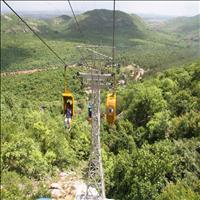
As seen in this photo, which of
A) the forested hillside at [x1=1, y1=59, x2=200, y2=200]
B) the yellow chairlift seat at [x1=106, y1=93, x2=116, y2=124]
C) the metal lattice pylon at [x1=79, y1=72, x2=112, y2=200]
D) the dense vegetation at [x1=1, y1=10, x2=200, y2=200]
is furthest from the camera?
the forested hillside at [x1=1, y1=59, x2=200, y2=200]

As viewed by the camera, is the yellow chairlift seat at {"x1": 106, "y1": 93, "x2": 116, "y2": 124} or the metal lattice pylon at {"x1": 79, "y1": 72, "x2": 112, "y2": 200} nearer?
the yellow chairlift seat at {"x1": 106, "y1": 93, "x2": 116, "y2": 124}

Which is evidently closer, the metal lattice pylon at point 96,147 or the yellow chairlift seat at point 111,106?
the yellow chairlift seat at point 111,106

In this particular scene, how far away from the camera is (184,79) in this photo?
217 ft

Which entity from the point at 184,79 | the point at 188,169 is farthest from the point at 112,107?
the point at 184,79

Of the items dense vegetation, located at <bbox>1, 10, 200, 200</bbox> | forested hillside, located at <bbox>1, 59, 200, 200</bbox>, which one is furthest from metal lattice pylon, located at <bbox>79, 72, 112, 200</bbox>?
forested hillside, located at <bbox>1, 59, 200, 200</bbox>

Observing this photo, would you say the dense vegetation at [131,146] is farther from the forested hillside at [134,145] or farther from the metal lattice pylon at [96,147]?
the metal lattice pylon at [96,147]

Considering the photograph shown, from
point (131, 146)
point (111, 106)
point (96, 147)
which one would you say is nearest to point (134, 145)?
point (131, 146)

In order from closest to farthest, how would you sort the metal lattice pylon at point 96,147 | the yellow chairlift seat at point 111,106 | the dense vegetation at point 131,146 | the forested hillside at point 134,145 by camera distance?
the yellow chairlift seat at point 111,106 → the metal lattice pylon at point 96,147 → the dense vegetation at point 131,146 → the forested hillside at point 134,145

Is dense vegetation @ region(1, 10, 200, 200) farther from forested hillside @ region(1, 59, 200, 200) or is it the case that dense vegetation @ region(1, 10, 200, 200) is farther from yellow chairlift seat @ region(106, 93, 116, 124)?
yellow chairlift seat @ region(106, 93, 116, 124)

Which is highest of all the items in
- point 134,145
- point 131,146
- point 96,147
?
point 96,147

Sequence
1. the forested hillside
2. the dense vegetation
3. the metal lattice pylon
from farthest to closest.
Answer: the forested hillside
the dense vegetation
the metal lattice pylon

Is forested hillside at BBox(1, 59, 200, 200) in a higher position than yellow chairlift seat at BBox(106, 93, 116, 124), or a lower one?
lower

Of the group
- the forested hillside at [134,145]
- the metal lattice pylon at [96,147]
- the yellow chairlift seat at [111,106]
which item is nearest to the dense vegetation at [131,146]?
the forested hillside at [134,145]

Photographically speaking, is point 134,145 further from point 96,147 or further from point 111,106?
point 111,106
